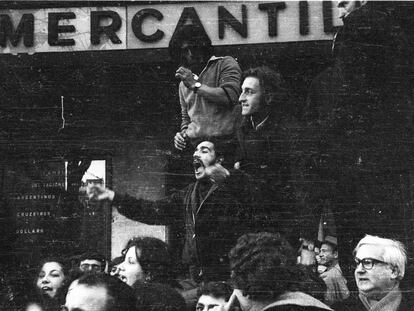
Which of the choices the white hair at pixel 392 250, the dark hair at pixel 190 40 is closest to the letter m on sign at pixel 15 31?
the dark hair at pixel 190 40

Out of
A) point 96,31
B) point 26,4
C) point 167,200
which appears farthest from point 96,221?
point 26,4

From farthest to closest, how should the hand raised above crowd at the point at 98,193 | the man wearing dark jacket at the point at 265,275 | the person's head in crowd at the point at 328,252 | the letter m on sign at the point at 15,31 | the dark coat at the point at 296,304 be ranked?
the letter m on sign at the point at 15,31 → the hand raised above crowd at the point at 98,193 → the person's head in crowd at the point at 328,252 → the man wearing dark jacket at the point at 265,275 → the dark coat at the point at 296,304

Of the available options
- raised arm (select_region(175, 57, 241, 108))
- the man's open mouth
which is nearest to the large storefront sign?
raised arm (select_region(175, 57, 241, 108))

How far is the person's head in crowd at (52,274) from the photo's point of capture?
2867 mm

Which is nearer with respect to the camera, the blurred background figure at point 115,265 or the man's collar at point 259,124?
the blurred background figure at point 115,265

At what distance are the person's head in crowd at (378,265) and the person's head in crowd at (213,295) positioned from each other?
61cm

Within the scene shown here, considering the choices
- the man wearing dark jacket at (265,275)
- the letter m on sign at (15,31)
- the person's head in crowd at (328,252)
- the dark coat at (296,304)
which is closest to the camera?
the dark coat at (296,304)

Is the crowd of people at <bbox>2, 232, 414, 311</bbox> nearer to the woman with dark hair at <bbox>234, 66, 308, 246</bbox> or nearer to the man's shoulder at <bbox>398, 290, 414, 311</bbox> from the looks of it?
the man's shoulder at <bbox>398, 290, 414, 311</bbox>

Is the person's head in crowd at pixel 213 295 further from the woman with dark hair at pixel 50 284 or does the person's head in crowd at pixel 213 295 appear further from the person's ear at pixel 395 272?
the person's ear at pixel 395 272

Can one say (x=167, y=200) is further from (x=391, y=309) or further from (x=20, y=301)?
(x=391, y=309)

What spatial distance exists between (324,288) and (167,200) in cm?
85

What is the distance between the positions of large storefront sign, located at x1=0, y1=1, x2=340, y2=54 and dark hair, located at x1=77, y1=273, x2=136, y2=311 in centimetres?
114

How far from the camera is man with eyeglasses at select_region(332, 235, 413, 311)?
2.74 meters

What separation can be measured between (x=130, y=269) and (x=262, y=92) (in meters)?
1.08
